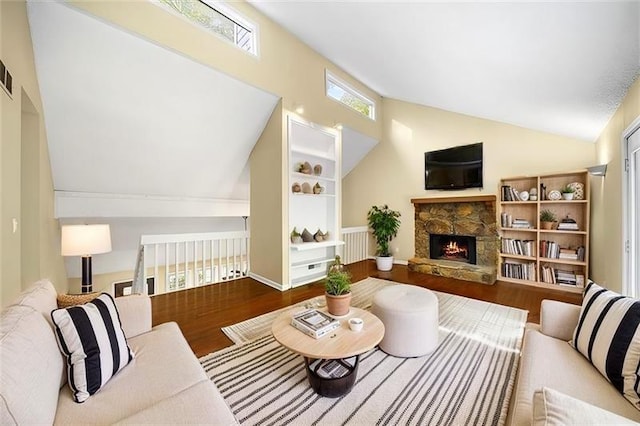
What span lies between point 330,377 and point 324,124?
3666 millimetres

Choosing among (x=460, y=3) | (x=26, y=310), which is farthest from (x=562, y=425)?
(x=460, y=3)

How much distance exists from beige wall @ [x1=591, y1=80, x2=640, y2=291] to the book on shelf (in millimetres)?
2895

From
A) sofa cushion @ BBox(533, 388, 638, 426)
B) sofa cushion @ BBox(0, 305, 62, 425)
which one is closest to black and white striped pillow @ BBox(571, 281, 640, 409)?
sofa cushion @ BBox(533, 388, 638, 426)

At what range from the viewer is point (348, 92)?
4914 mm

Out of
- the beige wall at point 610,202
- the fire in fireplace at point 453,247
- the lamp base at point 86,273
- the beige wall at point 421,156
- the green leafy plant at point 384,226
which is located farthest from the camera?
the green leafy plant at point 384,226

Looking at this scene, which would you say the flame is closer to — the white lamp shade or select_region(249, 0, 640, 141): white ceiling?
select_region(249, 0, 640, 141): white ceiling

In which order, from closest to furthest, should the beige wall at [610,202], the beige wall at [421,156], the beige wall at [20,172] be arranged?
the beige wall at [20,172], the beige wall at [610,202], the beige wall at [421,156]

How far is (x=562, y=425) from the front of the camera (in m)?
0.76

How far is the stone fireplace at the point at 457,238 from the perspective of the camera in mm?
4395

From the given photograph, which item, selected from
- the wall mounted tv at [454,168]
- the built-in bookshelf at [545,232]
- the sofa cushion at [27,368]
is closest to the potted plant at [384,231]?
the wall mounted tv at [454,168]

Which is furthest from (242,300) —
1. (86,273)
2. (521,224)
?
(521,224)

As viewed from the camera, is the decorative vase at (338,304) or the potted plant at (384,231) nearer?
the decorative vase at (338,304)

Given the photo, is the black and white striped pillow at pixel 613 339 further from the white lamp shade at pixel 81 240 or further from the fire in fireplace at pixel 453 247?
the white lamp shade at pixel 81 240

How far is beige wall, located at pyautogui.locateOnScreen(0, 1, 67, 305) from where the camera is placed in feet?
5.92
